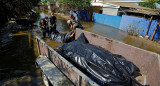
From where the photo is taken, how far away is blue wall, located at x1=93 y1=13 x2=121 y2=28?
9.93 m

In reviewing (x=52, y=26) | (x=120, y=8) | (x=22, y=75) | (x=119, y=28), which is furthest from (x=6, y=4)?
(x=120, y=8)

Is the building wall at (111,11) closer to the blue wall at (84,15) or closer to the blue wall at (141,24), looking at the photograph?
the blue wall at (141,24)

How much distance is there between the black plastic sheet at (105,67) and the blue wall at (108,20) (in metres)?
8.15

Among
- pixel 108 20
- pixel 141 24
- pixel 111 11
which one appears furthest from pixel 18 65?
pixel 111 11

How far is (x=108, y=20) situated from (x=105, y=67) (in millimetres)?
9624

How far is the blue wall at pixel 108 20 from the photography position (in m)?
9.93

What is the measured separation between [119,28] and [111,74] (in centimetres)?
857

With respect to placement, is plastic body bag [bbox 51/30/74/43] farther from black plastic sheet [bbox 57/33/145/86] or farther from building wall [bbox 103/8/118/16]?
building wall [bbox 103/8/118/16]

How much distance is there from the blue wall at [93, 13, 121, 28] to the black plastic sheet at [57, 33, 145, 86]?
8147 millimetres

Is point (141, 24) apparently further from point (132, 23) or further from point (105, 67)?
point (105, 67)

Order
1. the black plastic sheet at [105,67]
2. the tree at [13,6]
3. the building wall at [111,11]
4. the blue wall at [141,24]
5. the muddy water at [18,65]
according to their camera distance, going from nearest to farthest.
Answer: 1. the black plastic sheet at [105,67]
2. the muddy water at [18,65]
3. the blue wall at [141,24]
4. the tree at [13,6]
5. the building wall at [111,11]

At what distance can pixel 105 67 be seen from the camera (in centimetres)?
238

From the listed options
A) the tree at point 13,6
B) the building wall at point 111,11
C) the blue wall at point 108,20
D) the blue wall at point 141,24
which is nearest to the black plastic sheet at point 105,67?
the blue wall at point 141,24

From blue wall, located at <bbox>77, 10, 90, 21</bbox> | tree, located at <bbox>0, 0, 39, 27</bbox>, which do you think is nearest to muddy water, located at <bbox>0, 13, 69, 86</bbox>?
tree, located at <bbox>0, 0, 39, 27</bbox>
